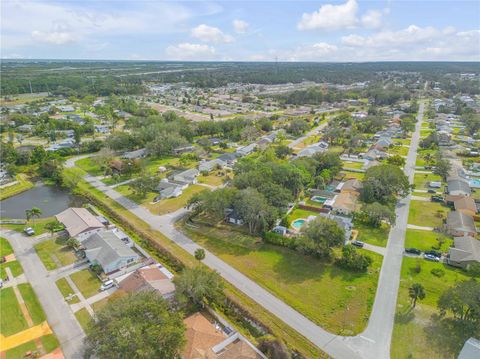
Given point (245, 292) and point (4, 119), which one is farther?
point (4, 119)

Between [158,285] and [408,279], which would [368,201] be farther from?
[158,285]

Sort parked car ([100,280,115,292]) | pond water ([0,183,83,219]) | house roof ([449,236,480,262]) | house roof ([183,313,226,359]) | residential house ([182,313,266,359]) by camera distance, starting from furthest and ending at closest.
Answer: pond water ([0,183,83,219]) → house roof ([449,236,480,262]) → parked car ([100,280,115,292]) → house roof ([183,313,226,359]) → residential house ([182,313,266,359])

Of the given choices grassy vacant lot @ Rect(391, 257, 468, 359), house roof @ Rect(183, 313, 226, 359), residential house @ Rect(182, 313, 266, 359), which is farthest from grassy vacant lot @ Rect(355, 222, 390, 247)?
house roof @ Rect(183, 313, 226, 359)

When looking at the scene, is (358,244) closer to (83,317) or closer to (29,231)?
(83,317)

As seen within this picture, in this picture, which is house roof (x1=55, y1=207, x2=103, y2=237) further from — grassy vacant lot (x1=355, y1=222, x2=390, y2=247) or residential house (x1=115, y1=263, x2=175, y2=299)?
grassy vacant lot (x1=355, y1=222, x2=390, y2=247)

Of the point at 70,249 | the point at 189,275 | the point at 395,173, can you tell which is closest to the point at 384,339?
the point at 189,275

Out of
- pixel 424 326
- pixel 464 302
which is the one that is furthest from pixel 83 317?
pixel 464 302

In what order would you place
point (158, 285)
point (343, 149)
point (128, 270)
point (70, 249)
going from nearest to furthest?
point (158, 285) < point (128, 270) < point (70, 249) < point (343, 149)
